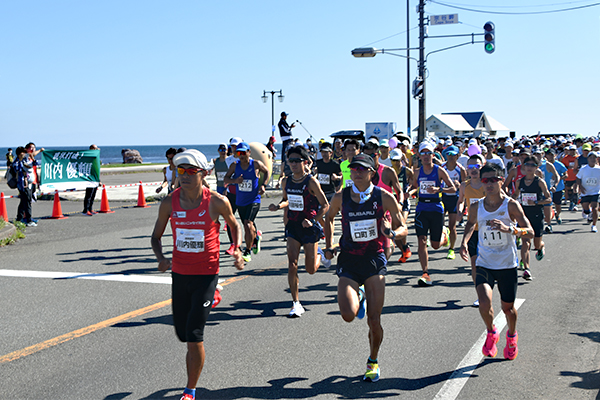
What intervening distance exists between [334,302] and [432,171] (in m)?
2.87

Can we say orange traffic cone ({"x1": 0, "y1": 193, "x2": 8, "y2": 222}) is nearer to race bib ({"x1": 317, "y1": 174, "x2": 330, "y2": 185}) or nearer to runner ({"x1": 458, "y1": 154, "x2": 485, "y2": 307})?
race bib ({"x1": 317, "y1": 174, "x2": 330, "y2": 185})

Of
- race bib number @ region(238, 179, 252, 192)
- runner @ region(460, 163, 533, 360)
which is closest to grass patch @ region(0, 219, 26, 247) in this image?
race bib number @ region(238, 179, 252, 192)

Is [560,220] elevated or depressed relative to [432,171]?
depressed

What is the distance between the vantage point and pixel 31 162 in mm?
14820

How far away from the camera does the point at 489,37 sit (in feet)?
74.1

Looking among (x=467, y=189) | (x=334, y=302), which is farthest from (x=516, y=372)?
(x=467, y=189)

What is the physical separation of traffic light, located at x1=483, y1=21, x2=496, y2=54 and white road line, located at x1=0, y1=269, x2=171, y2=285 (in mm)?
18136

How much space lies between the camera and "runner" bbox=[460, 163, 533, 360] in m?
5.23

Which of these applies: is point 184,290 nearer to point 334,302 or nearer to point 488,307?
point 488,307

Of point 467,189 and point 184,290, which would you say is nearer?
point 184,290

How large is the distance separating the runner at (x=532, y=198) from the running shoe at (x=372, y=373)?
182 inches

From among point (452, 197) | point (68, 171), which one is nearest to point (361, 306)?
point (452, 197)

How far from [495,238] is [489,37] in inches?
762

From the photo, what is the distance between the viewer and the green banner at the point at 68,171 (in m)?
17.8
